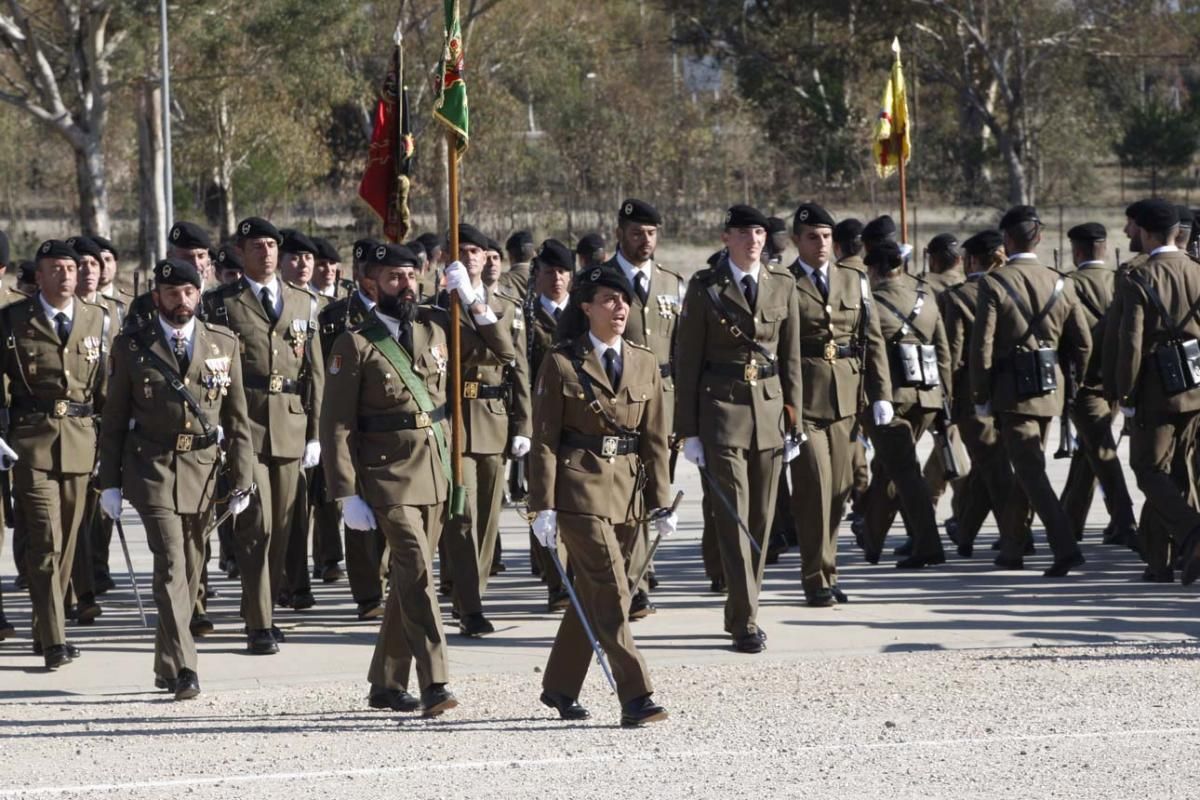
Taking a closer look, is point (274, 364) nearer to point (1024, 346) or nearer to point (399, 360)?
point (399, 360)

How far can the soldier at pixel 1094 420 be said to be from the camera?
39.6 feet

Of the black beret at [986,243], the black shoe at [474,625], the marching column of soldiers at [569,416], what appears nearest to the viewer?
the marching column of soldiers at [569,416]

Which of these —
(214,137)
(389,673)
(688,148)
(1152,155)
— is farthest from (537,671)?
(1152,155)

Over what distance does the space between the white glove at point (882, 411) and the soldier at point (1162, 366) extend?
4.10ft

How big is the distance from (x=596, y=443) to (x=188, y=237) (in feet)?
10.2

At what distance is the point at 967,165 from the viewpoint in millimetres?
43938

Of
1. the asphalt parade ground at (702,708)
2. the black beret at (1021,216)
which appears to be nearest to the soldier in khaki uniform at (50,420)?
the asphalt parade ground at (702,708)

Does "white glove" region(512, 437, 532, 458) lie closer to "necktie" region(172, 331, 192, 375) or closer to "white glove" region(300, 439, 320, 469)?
"white glove" region(300, 439, 320, 469)

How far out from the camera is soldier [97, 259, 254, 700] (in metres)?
8.60

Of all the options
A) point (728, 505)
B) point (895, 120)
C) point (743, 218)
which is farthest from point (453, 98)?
point (895, 120)

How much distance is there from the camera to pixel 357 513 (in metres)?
8.20

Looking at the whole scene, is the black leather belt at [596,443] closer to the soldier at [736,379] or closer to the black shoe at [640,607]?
the soldier at [736,379]

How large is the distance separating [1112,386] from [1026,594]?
125cm

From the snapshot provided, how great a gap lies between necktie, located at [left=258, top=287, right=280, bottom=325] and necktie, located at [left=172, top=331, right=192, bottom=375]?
1.55 meters
